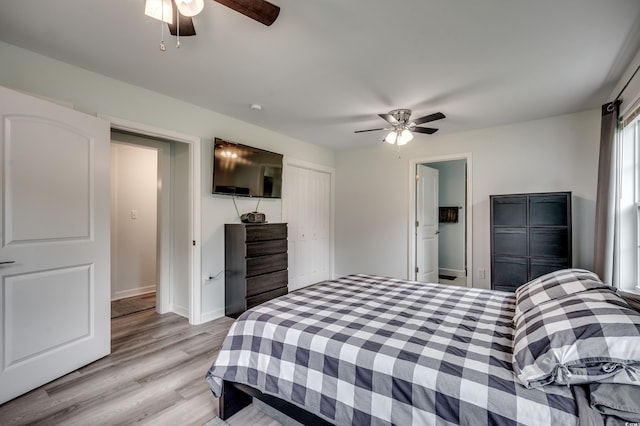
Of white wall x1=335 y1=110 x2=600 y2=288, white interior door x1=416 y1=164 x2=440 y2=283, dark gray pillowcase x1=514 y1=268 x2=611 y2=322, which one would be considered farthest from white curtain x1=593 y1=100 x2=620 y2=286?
white interior door x1=416 y1=164 x2=440 y2=283

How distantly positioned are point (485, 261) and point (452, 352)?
10.1 feet

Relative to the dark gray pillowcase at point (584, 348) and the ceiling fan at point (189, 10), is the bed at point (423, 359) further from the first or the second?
the ceiling fan at point (189, 10)

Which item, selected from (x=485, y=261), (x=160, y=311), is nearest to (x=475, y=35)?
(x=485, y=261)

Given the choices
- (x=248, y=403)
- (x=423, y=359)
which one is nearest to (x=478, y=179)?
(x=423, y=359)

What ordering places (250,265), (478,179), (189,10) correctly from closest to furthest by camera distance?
(189,10)
(250,265)
(478,179)

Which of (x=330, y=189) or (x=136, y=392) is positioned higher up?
(x=330, y=189)

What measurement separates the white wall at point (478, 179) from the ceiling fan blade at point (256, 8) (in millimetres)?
3422

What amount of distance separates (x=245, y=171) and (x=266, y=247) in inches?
38.0

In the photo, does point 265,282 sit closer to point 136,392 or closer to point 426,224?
point 136,392

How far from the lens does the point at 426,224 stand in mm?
4781

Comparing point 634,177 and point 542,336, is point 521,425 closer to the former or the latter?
point 542,336

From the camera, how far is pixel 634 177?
2.43 m

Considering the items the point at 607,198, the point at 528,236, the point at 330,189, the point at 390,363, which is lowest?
the point at 390,363

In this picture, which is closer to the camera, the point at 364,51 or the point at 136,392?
the point at 136,392
